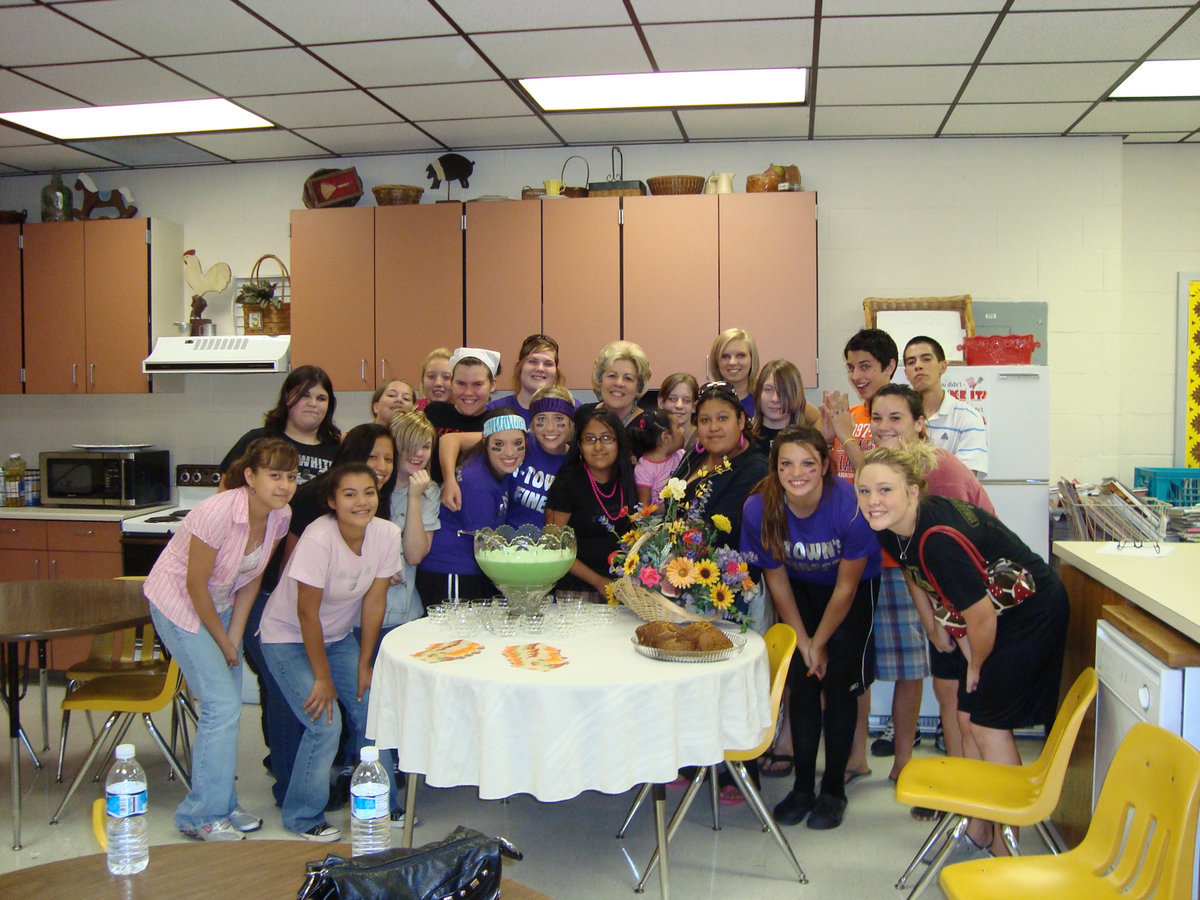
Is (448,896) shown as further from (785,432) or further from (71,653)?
(71,653)

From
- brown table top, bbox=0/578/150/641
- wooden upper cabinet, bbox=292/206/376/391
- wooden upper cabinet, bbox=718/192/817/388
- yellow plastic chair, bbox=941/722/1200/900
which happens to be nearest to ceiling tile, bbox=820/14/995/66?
wooden upper cabinet, bbox=718/192/817/388

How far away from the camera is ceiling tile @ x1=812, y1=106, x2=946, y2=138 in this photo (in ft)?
15.2

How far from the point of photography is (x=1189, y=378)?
16.9 feet

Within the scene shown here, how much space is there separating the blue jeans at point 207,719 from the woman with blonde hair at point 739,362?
2132 millimetres

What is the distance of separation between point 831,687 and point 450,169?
3.43 meters

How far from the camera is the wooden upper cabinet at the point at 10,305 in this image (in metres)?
5.51

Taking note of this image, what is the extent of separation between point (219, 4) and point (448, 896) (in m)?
3.26

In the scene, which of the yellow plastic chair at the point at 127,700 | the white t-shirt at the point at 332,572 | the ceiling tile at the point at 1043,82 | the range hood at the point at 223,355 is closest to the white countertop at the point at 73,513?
the range hood at the point at 223,355

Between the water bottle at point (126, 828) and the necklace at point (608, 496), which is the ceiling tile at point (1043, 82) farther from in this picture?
the water bottle at point (126, 828)

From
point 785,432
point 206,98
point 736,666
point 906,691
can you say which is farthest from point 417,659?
point 206,98

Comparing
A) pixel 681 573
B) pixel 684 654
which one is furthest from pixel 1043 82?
pixel 684 654

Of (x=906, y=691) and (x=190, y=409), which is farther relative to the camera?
(x=190, y=409)

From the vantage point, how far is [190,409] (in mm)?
5754

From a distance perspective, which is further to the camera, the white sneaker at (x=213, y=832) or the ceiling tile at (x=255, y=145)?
the ceiling tile at (x=255, y=145)
